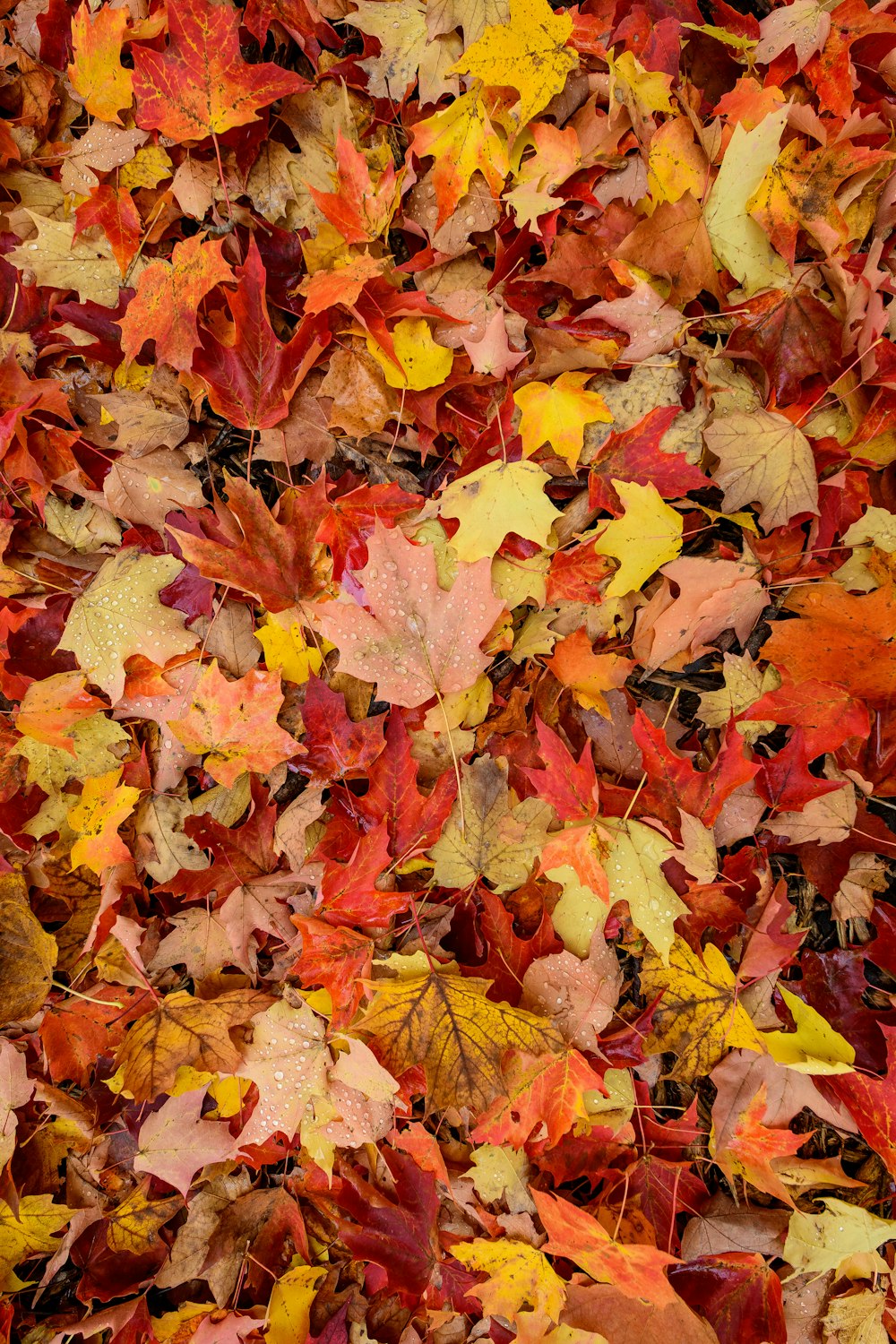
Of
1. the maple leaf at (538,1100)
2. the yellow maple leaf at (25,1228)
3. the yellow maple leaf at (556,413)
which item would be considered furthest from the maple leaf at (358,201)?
the yellow maple leaf at (25,1228)

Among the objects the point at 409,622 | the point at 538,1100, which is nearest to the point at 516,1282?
the point at 538,1100

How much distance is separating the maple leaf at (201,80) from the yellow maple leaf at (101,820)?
108 centimetres

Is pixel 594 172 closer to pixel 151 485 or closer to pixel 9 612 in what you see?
pixel 151 485

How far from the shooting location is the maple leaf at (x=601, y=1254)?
1053mm

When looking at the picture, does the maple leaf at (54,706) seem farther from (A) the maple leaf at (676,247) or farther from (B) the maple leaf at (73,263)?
(A) the maple leaf at (676,247)

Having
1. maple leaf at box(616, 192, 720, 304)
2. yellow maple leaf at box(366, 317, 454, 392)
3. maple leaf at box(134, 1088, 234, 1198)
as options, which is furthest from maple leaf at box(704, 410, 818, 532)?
maple leaf at box(134, 1088, 234, 1198)

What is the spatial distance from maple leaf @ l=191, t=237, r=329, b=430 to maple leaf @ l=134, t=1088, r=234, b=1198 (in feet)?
3.79

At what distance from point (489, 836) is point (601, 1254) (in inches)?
24.2

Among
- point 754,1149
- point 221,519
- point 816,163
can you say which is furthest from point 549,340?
point 754,1149

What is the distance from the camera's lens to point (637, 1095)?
1177 millimetres

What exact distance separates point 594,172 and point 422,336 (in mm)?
385

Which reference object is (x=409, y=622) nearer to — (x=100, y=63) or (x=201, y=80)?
(x=201, y=80)

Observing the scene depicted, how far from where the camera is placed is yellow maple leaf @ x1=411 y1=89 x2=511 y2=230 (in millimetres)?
1173

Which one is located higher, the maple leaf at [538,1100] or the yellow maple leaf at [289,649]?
the yellow maple leaf at [289,649]
